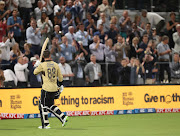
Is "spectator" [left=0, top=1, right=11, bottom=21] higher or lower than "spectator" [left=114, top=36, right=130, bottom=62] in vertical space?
higher

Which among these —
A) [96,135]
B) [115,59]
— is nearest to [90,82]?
[115,59]

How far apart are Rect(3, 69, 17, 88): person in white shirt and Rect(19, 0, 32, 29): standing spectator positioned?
3946mm

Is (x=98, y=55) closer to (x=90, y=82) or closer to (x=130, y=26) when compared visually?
(x=90, y=82)

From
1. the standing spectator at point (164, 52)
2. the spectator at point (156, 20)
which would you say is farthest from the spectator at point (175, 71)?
the spectator at point (156, 20)

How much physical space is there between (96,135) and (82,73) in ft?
30.1

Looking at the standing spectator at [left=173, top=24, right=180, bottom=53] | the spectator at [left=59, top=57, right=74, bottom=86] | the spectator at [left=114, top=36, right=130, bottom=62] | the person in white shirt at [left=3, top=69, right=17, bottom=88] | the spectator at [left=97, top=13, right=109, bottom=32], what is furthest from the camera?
the standing spectator at [left=173, top=24, right=180, bottom=53]

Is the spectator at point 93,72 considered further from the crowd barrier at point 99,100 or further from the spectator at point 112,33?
the spectator at point 112,33

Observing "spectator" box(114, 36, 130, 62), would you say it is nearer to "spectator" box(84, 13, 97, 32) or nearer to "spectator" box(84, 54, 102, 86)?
"spectator" box(84, 13, 97, 32)

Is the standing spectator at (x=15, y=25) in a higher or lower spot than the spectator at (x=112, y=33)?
higher

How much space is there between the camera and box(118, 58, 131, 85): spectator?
67.3ft

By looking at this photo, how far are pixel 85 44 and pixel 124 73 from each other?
2.81 m

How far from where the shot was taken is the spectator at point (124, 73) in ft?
→ 67.3

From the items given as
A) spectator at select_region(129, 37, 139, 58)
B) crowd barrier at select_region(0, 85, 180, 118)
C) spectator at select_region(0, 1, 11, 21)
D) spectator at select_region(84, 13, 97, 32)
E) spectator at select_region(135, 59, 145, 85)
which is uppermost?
spectator at select_region(0, 1, 11, 21)

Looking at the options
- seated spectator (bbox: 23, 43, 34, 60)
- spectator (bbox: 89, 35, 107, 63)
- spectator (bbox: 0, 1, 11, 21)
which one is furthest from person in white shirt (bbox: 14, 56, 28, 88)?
spectator (bbox: 89, 35, 107, 63)
